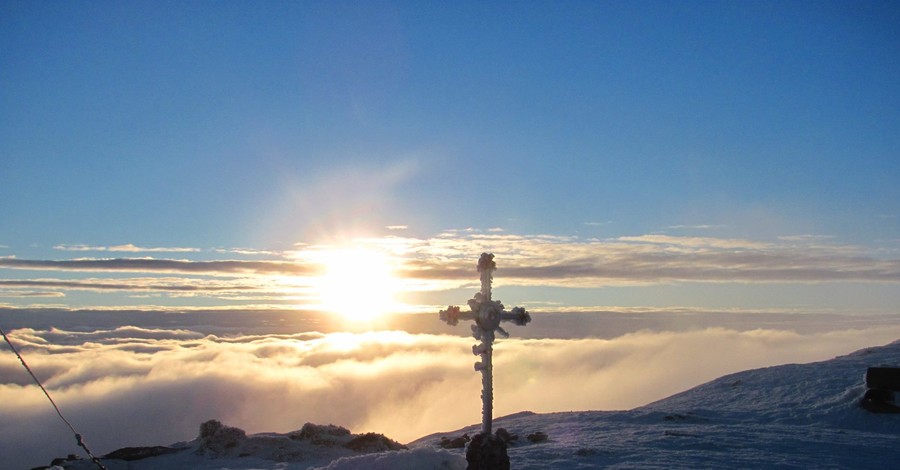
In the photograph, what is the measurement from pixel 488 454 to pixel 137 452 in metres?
16.7

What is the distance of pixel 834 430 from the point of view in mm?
21234

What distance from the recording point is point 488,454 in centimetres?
1447

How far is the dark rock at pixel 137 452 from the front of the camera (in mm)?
24078

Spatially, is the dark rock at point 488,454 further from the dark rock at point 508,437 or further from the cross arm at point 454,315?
the dark rock at point 508,437

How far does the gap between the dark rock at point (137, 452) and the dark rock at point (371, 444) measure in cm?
688

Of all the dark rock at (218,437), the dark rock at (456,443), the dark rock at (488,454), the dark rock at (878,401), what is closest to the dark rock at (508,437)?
the dark rock at (456,443)

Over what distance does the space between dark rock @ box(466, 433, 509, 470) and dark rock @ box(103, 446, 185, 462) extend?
1573 cm

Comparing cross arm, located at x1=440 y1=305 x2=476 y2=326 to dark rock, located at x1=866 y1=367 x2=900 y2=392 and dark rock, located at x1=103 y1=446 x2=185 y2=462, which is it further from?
dark rock, located at x1=866 y1=367 x2=900 y2=392

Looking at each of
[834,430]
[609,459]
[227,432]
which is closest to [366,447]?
[227,432]

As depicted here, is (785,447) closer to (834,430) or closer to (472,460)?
(834,430)

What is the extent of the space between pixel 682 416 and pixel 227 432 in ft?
57.2

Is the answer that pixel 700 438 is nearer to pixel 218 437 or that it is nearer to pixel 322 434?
pixel 322 434

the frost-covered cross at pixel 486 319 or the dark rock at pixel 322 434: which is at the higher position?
the frost-covered cross at pixel 486 319

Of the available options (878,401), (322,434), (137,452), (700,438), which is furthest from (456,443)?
(878,401)
